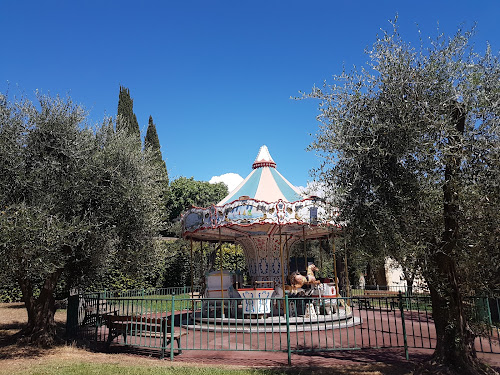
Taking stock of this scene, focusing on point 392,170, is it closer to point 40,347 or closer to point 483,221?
point 483,221

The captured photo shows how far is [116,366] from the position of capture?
7.04 meters

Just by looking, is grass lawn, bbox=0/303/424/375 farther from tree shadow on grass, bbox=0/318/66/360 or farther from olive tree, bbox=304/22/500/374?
olive tree, bbox=304/22/500/374

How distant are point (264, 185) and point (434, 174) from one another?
935 centimetres

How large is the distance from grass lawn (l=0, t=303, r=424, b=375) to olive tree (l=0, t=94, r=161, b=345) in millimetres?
861

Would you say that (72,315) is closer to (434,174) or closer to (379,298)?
(379,298)

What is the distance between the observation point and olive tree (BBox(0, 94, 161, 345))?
7.30 metres

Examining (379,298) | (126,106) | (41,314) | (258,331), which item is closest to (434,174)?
(379,298)

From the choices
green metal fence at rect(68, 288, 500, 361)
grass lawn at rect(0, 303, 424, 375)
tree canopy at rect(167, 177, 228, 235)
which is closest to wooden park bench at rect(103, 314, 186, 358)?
green metal fence at rect(68, 288, 500, 361)

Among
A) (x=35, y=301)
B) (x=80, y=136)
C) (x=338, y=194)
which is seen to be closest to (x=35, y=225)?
(x=80, y=136)

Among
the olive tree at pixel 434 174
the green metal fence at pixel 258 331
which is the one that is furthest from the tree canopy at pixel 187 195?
the olive tree at pixel 434 174

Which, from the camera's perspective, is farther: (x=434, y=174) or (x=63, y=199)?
(x=63, y=199)

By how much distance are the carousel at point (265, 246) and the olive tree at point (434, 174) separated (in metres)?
3.62

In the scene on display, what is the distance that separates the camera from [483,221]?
5.12m

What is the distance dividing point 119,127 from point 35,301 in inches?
194
